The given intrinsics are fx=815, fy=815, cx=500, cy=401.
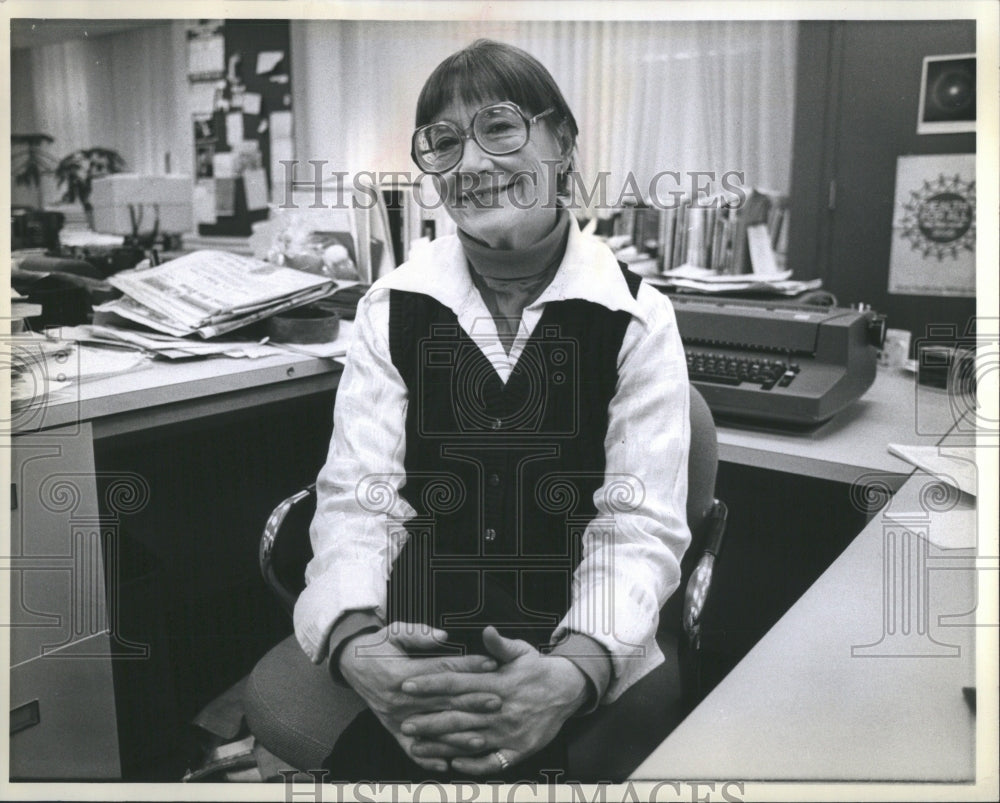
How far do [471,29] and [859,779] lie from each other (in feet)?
2.93

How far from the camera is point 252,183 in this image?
1731 millimetres

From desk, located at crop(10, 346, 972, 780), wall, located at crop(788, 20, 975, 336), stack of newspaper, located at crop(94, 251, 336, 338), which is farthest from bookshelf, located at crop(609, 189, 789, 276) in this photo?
stack of newspaper, located at crop(94, 251, 336, 338)

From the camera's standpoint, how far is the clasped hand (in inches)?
32.8

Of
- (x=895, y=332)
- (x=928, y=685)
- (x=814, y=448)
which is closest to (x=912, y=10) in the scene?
(x=814, y=448)

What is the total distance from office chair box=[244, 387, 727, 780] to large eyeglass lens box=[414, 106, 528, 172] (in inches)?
15.8

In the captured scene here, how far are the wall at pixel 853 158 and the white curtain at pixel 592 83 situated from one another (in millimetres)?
153

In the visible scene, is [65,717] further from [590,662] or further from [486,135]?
[486,135]

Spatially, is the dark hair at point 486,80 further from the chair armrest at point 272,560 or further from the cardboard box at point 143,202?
the cardboard box at point 143,202

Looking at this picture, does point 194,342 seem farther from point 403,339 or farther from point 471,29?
point 471,29

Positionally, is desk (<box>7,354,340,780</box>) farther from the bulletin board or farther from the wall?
the wall

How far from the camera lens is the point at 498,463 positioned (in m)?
1.01

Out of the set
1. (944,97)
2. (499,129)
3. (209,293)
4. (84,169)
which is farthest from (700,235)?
(84,169)

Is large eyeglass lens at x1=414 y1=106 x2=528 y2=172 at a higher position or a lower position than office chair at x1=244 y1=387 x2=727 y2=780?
higher

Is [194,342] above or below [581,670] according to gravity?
above
